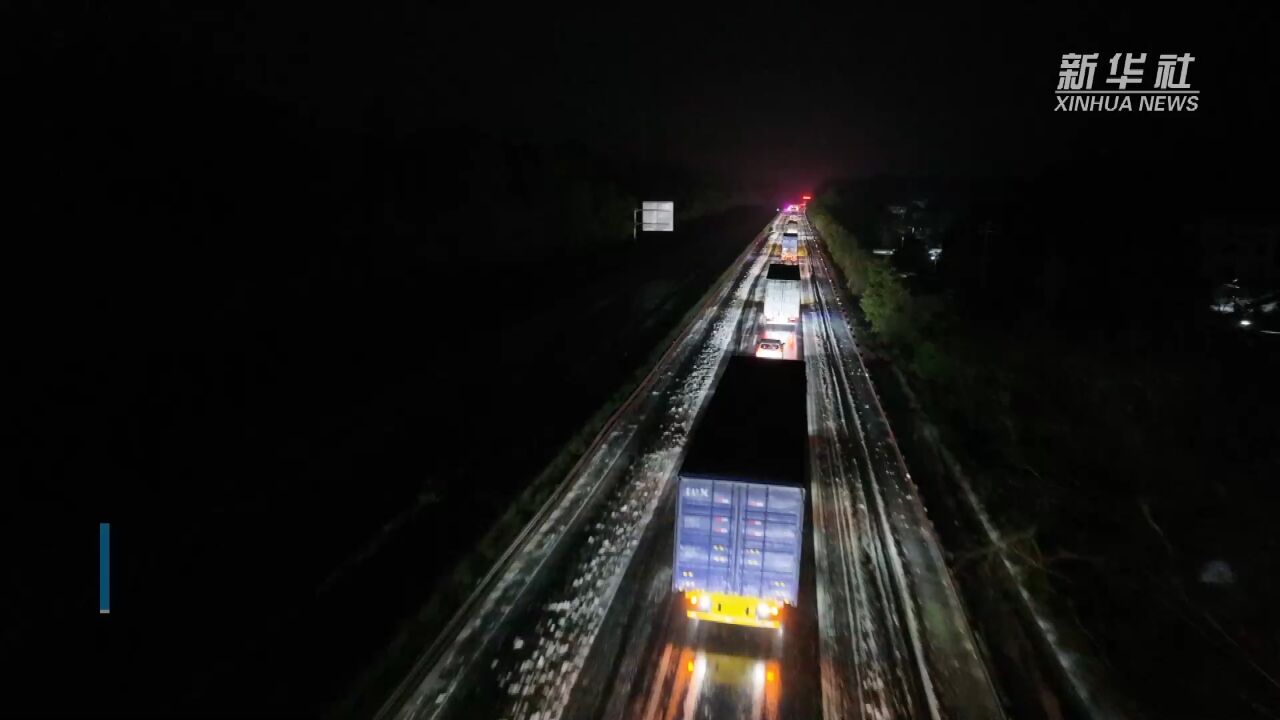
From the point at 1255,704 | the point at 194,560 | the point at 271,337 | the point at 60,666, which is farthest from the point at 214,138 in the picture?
the point at 1255,704

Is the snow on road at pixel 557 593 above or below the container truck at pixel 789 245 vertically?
Answer: below

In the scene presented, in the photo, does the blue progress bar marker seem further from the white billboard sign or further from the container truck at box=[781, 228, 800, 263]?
the container truck at box=[781, 228, 800, 263]

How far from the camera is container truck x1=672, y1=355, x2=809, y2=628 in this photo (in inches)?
408

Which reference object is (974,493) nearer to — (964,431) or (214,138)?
(964,431)

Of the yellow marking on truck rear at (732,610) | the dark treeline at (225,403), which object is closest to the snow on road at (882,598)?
the yellow marking on truck rear at (732,610)

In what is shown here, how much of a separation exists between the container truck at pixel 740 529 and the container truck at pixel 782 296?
22.2m

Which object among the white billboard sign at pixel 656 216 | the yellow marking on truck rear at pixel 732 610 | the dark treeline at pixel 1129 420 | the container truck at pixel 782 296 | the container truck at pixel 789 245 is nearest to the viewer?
the yellow marking on truck rear at pixel 732 610

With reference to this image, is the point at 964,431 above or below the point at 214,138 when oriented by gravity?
below

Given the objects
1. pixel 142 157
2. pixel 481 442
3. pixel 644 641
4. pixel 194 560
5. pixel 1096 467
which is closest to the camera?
pixel 644 641

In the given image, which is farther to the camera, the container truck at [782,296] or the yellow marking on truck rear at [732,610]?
the container truck at [782,296]

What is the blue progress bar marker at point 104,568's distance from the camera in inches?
449

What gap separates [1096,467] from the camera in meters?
16.7

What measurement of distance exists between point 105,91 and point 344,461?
10.8 metres

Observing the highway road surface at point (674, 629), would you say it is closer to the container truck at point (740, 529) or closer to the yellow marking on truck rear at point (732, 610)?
the yellow marking on truck rear at point (732, 610)
